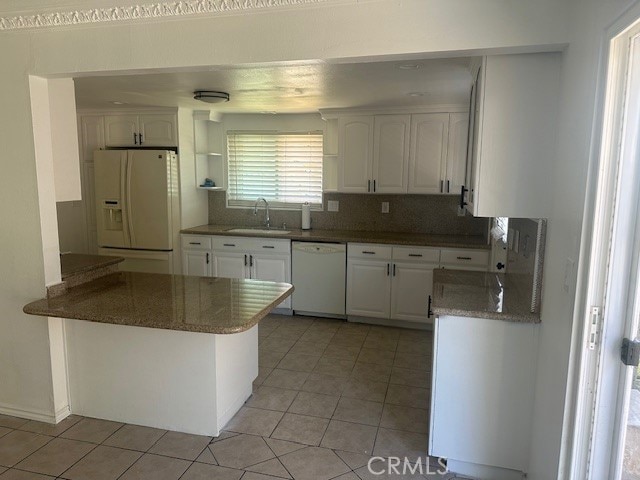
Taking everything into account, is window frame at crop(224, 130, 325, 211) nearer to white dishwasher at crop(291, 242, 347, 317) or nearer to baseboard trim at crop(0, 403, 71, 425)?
white dishwasher at crop(291, 242, 347, 317)

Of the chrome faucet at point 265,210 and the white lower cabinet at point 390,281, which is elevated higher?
the chrome faucet at point 265,210

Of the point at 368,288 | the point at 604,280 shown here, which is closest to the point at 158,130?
the point at 368,288

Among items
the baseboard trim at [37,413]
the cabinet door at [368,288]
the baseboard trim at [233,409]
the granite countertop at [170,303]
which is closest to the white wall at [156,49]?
the baseboard trim at [37,413]

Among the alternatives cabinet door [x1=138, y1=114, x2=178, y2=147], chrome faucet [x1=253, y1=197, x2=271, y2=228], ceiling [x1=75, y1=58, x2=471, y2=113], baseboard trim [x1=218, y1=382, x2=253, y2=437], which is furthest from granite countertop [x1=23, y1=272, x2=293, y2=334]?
chrome faucet [x1=253, y1=197, x2=271, y2=228]

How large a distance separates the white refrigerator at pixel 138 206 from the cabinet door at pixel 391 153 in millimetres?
2111

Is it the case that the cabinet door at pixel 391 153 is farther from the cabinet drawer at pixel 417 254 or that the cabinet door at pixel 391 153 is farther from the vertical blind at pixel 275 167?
the vertical blind at pixel 275 167

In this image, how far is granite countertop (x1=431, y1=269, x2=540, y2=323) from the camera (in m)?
2.12

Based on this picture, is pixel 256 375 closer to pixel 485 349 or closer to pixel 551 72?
pixel 485 349

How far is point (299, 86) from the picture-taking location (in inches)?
134

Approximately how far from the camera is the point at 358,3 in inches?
74.4

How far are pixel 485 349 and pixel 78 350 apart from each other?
91.7 inches

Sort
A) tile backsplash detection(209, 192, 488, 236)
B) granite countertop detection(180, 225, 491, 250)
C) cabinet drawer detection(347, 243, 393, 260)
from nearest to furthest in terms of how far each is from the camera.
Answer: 1. granite countertop detection(180, 225, 491, 250)
2. cabinet drawer detection(347, 243, 393, 260)
3. tile backsplash detection(209, 192, 488, 236)

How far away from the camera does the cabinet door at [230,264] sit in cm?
468

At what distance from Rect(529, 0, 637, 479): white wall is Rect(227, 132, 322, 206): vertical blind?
11.1 feet
